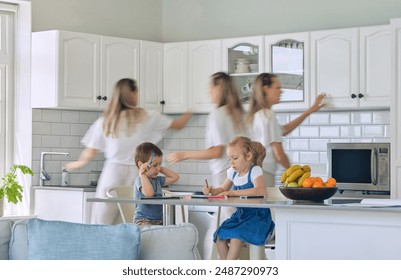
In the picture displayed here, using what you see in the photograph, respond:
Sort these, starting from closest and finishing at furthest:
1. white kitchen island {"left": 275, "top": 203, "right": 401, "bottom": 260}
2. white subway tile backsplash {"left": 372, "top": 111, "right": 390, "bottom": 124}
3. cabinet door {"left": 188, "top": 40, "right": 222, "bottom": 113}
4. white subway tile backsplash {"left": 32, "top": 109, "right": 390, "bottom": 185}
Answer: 1. white kitchen island {"left": 275, "top": 203, "right": 401, "bottom": 260}
2. white subway tile backsplash {"left": 372, "top": 111, "right": 390, "bottom": 124}
3. white subway tile backsplash {"left": 32, "top": 109, "right": 390, "bottom": 185}
4. cabinet door {"left": 188, "top": 40, "right": 222, "bottom": 113}

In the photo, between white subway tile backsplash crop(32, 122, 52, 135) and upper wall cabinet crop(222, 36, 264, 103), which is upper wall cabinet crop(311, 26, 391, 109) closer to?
upper wall cabinet crop(222, 36, 264, 103)

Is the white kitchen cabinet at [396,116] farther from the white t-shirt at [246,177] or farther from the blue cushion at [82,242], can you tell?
the blue cushion at [82,242]

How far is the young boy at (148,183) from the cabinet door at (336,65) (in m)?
2.09

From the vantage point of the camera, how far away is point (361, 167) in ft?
22.4

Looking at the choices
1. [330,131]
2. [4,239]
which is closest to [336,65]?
[330,131]

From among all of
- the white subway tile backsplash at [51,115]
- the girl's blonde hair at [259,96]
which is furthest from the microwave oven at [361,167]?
the white subway tile backsplash at [51,115]

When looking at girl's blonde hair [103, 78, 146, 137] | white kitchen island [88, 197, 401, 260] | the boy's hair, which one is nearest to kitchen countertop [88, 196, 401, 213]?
white kitchen island [88, 197, 401, 260]

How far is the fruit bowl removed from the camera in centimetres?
446

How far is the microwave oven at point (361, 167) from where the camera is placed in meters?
6.69

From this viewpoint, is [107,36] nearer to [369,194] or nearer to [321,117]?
[321,117]

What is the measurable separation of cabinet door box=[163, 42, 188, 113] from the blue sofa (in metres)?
4.68

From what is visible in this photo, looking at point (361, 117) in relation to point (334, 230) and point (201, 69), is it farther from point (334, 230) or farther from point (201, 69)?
point (334, 230)

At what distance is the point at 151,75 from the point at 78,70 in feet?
2.67

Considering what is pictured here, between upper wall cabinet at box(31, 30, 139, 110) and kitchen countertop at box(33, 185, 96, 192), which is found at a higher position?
upper wall cabinet at box(31, 30, 139, 110)
